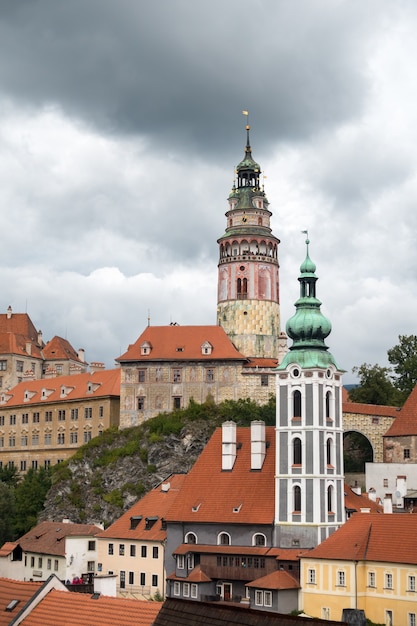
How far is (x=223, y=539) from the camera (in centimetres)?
5975

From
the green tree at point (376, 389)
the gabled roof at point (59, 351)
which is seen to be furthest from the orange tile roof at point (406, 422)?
the gabled roof at point (59, 351)

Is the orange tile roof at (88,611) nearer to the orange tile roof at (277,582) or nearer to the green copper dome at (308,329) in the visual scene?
the orange tile roof at (277,582)

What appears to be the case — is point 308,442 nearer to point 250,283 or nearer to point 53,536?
point 53,536

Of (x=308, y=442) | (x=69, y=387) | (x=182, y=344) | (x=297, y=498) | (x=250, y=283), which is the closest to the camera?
(x=297, y=498)

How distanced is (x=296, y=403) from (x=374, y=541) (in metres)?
11.0

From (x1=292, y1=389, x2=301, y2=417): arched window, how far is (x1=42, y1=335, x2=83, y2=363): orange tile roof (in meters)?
50.6

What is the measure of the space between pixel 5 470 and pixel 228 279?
988 inches

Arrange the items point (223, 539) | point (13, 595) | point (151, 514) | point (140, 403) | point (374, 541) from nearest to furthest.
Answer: point (13, 595), point (374, 541), point (223, 539), point (151, 514), point (140, 403)

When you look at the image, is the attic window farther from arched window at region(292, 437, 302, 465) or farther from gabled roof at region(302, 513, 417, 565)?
gabled roof at region(302, 513, 417, 565)

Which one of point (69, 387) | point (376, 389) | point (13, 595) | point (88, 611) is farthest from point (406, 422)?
point (88, 611)

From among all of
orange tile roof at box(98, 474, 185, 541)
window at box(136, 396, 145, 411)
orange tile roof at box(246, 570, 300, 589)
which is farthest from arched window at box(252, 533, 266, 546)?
window at box(136, 396, 145, 411)

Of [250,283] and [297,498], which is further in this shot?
[250,283]

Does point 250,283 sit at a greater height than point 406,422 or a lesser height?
greater

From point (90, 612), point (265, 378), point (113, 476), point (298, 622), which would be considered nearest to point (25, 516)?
point (113, 476)
